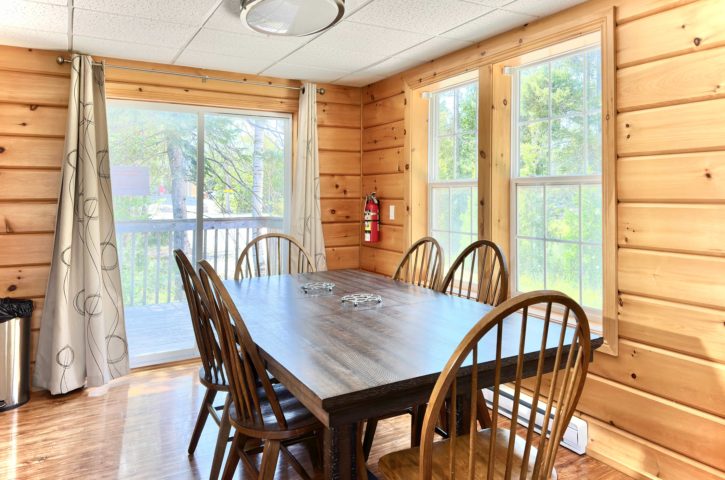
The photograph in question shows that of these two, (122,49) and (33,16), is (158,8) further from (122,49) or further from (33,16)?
(122,49)

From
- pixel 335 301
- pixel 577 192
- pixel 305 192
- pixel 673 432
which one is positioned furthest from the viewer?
pixel 305 192

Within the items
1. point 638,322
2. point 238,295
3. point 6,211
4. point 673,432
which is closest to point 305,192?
point 238,295

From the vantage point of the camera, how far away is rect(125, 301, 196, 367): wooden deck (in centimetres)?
372

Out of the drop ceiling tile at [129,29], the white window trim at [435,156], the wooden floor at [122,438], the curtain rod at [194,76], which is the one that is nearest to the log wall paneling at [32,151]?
the curtain rod at [194,76]

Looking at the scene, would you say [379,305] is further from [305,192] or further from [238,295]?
[305,192]

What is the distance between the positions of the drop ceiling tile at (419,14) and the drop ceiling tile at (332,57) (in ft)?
1.69

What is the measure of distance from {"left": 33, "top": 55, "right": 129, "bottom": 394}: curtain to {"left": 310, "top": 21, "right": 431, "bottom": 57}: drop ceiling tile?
59.6 inches

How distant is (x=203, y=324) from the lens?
6.75 feet

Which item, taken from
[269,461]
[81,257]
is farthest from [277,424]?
[81,257]

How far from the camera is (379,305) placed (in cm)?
222

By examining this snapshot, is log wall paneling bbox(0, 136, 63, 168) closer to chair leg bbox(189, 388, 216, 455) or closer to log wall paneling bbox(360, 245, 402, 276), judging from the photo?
chair leg bbox(189, 388, 216, 455)

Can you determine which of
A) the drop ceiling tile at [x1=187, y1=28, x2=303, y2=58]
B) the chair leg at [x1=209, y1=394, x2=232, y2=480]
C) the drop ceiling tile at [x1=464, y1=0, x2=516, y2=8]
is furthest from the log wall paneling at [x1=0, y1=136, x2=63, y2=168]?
the drop ceiling tile at [x1=464, y1=0, x2=516, y2=8]

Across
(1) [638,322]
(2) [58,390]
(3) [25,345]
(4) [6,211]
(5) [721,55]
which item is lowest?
(2) [58,390]

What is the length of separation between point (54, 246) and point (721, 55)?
3648mm
